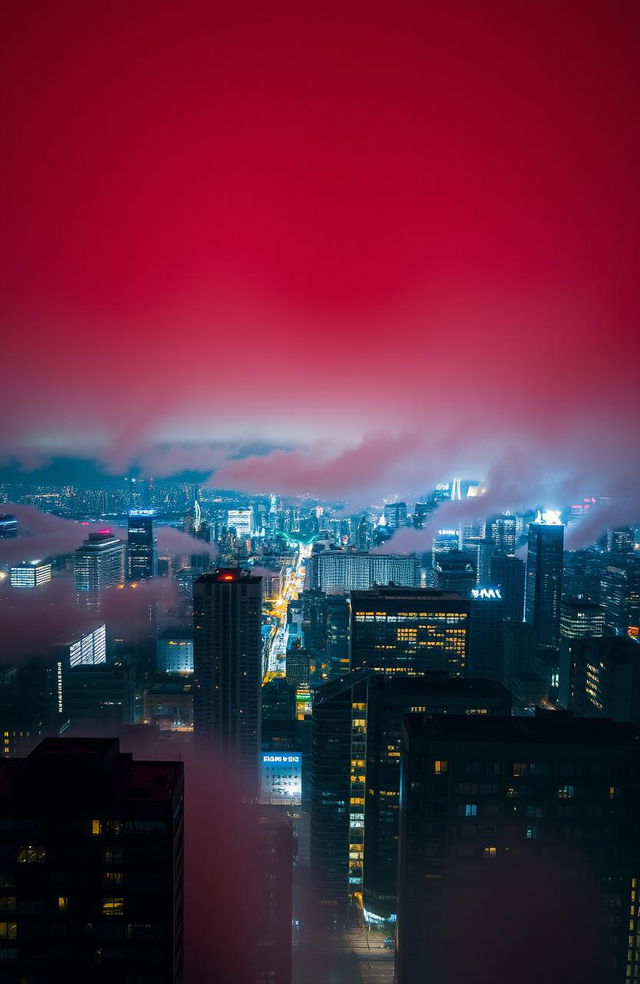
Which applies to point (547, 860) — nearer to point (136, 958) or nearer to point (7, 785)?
point (136, 958)

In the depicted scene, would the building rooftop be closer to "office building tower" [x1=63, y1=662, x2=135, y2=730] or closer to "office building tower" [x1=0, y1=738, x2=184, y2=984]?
"office building tower" [x1=0, y1=738, x2=184, y2=984]

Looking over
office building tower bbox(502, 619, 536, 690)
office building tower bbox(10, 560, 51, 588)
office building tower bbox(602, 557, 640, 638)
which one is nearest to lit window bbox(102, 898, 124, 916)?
office building tower bbox(10, 560, 51, 588)

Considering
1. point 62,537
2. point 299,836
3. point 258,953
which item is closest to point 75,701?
point 62,537

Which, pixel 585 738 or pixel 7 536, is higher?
pixel 7 536

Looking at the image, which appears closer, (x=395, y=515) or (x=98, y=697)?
(x=98, y=697)

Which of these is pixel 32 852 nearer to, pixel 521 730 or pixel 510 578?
pixel 521 730

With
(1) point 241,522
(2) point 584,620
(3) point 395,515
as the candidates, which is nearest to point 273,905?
(2) point 584,620
